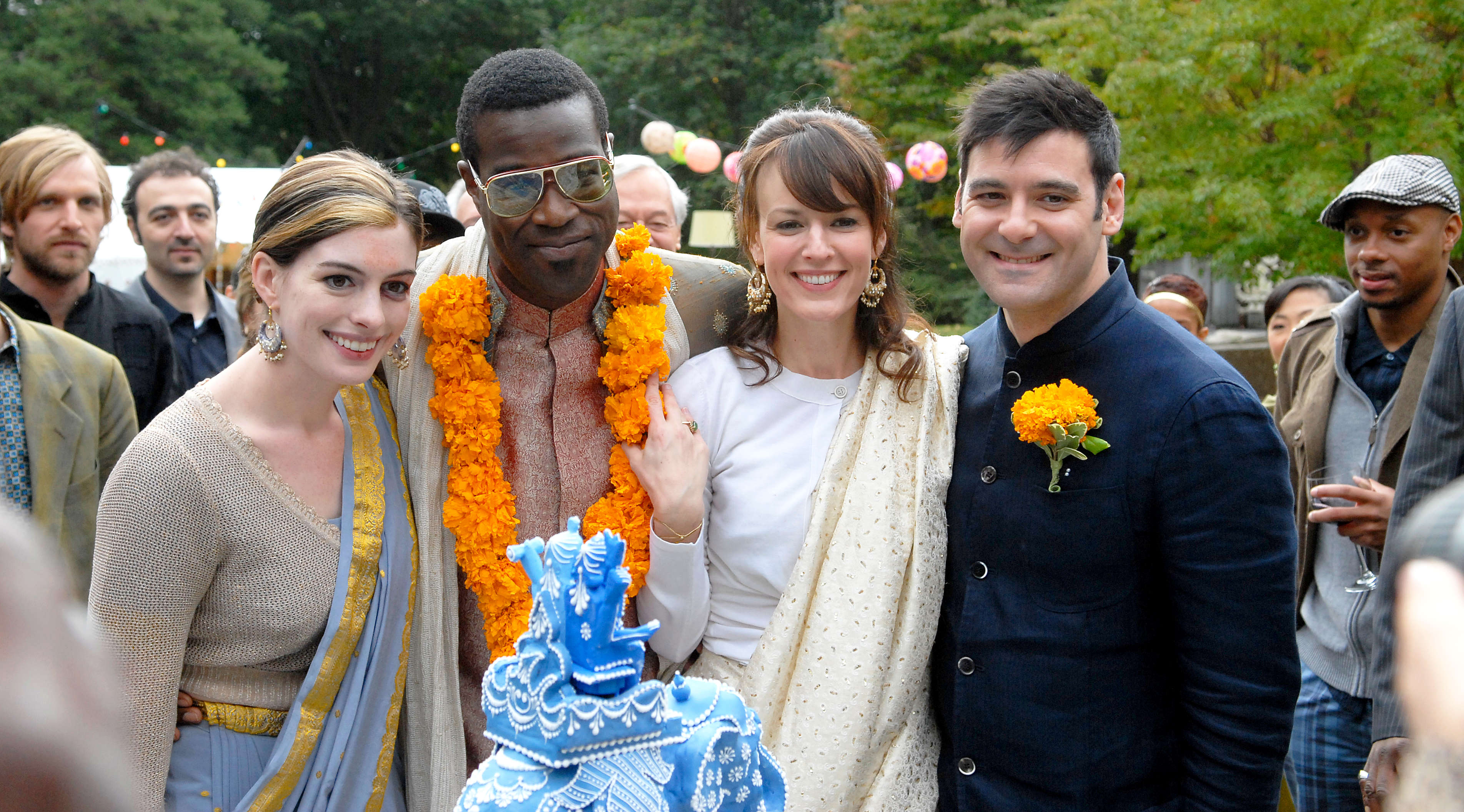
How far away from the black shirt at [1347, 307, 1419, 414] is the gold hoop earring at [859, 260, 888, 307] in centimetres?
202

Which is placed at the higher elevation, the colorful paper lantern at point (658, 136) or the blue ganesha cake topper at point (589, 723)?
the colorful paper lantern at point (658, 136)

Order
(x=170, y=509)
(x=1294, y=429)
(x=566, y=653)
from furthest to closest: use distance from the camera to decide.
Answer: (x=1294, y=429) < (x=170, y=509) < (x=566, y=653)

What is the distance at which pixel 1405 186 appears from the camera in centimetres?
375

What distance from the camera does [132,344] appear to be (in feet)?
14.0

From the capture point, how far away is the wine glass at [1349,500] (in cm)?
321

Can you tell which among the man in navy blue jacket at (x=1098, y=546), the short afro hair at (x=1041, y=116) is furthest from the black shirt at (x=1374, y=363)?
the short afro hair at (x=1041, y=116)

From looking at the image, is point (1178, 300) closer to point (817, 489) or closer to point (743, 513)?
point (817, 489)

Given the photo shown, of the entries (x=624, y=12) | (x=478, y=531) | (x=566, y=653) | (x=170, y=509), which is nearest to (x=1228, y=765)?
(x=566, y=653)

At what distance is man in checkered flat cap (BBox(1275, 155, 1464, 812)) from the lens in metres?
3.45

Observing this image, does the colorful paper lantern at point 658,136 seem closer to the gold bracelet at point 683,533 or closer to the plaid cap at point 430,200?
the plaid cap at point 430,200

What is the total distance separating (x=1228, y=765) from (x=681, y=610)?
3.71 feet

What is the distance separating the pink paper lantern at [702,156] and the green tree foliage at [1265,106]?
5.10 meters

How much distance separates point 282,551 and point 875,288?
1.42 meters

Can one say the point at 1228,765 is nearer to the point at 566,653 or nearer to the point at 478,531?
the point at 566,653
